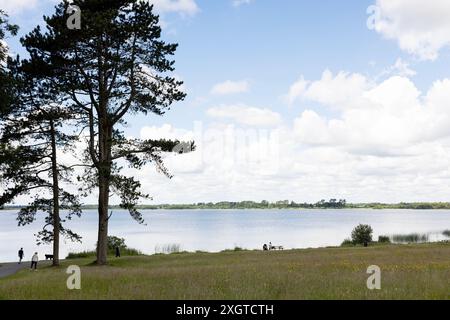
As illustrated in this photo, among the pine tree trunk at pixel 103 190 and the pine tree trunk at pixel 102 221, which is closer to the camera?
the pine tree trunk at pixel 103 190

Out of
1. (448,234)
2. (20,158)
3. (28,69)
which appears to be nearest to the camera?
(28,69)

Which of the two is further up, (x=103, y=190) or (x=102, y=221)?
(x=103, y=190)

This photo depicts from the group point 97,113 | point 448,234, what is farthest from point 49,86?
point 448,234

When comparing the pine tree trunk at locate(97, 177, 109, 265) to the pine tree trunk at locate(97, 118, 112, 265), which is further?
the pine tree trunk at locate(97, 177, 109, 265)

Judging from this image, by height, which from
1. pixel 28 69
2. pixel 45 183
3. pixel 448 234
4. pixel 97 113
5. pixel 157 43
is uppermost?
pixel 157 43

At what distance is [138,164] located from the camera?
33.3 meters

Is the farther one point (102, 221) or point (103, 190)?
point (103, 190)
